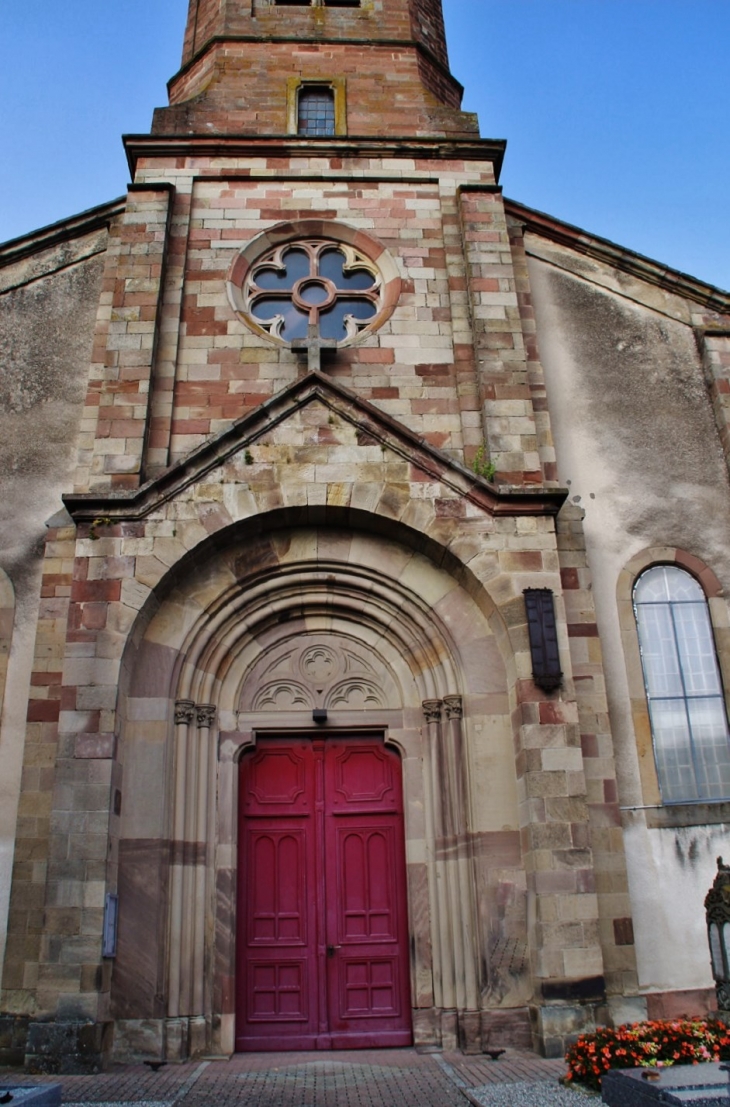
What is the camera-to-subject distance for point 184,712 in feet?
30.0

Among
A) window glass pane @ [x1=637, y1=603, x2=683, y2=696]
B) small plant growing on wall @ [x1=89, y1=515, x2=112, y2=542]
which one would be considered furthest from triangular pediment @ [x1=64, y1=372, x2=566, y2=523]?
window glass pane @ [x1=637, y1=603, x2=683, y2=696]

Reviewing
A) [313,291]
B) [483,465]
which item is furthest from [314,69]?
[483,465]

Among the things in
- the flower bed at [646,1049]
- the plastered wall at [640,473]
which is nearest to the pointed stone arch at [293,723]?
the plastered wall at [640,473]

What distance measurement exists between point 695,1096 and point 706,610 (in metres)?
6.13

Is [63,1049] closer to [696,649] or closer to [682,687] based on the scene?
[682,687]

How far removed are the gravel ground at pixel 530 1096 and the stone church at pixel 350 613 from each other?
116 cm

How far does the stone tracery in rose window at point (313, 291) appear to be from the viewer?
11422 mm

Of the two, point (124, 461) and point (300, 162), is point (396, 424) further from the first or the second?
point (300, 162)

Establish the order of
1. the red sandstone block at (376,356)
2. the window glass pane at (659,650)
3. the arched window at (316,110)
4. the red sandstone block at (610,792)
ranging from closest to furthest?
the red sandstone block at (610,792) → the window glass pane at (659,650) → the red sandstone block at (376,356) → the arched window at (316,110)

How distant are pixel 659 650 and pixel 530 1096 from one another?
505cm

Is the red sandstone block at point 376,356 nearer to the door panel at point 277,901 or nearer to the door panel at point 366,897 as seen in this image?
the door panel at point 366,897

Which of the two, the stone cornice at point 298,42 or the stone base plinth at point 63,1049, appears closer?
the stone base plinth at point 63,1049

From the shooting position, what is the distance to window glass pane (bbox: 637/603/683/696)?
32.8 feet

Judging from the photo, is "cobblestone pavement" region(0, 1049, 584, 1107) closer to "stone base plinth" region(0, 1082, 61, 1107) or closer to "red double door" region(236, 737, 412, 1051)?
"red double door" region(236, 737, 412, 1051)
